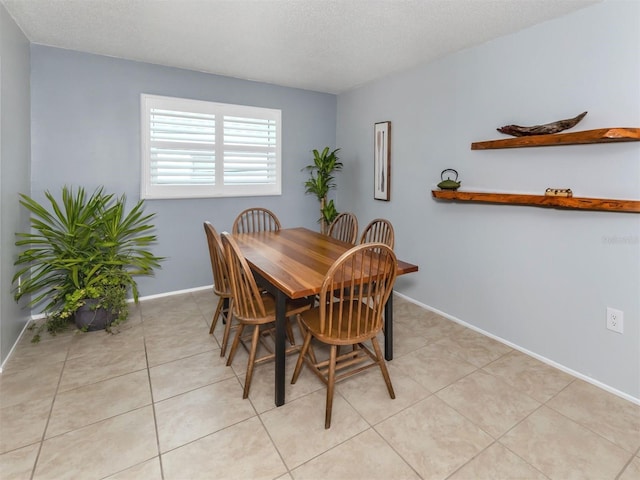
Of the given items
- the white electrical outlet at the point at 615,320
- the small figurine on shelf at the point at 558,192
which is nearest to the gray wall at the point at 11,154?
the small figurine on shelf at the point at 558,192

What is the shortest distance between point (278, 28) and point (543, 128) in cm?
199

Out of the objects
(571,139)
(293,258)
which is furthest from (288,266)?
(571,139)

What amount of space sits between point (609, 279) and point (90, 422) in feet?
10.1

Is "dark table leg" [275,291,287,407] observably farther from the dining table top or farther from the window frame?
the window frame

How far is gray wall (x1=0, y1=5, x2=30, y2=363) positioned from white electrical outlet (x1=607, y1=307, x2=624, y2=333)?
3903 millimetres

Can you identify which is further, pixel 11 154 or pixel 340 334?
pixel 11 154

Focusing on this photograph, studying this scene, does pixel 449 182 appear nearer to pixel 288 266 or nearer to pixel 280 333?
pixel 288 266

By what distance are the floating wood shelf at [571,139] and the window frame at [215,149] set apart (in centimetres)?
238

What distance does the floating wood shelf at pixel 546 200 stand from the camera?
195cm

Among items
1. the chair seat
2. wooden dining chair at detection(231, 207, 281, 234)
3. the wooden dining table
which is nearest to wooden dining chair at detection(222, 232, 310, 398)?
the wooden dining table

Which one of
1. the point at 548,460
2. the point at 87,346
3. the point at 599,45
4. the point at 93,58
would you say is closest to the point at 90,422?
the point at 87,346

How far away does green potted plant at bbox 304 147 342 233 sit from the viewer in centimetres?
420

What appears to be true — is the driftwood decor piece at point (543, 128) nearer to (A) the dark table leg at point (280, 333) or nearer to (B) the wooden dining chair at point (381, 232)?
(B) the wooden dining chair at point (381, 232)

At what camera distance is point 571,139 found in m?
2.11
